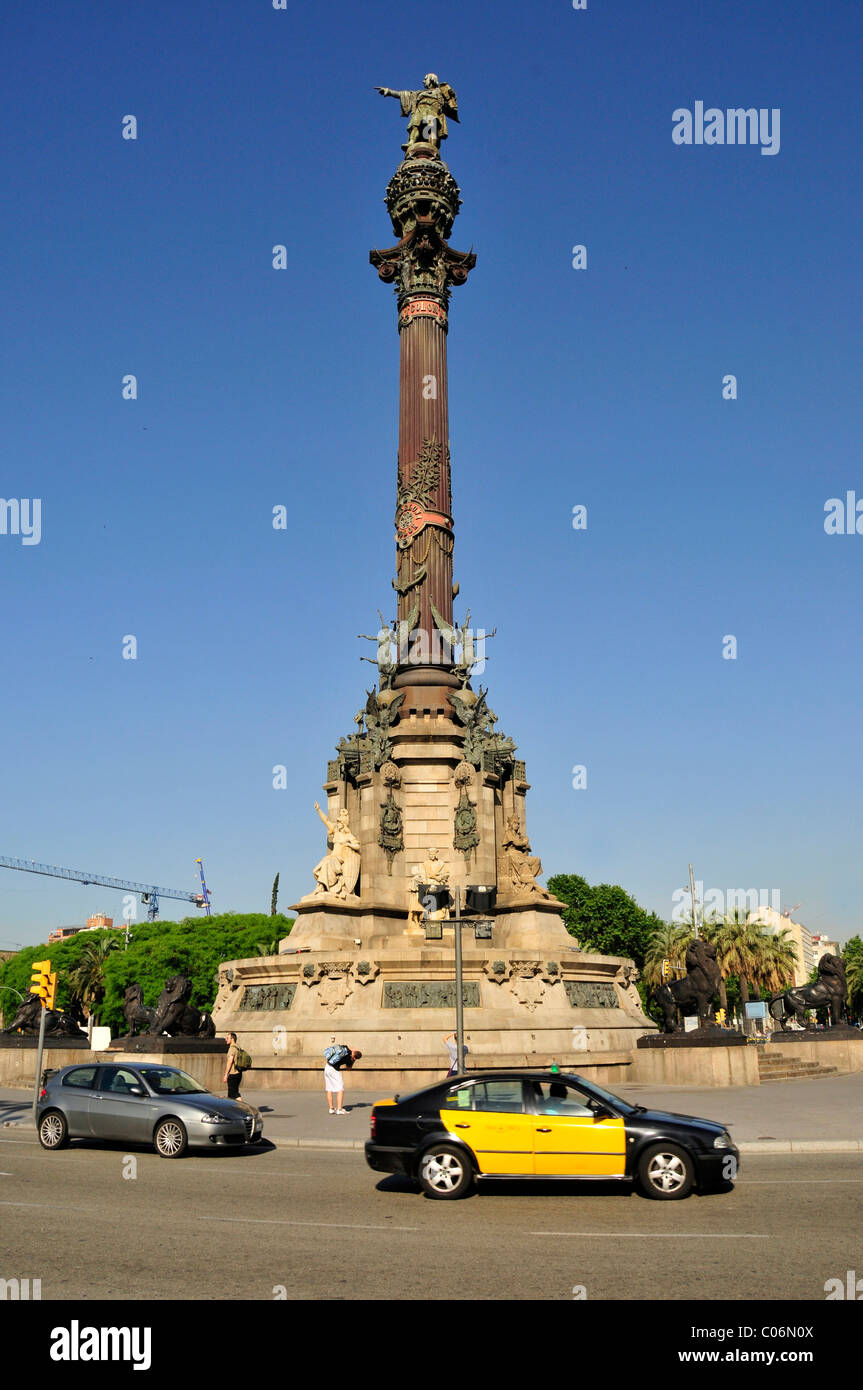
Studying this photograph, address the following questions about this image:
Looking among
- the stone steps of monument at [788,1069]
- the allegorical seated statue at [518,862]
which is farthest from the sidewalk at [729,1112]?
the allegorical seated statue at [518,862]

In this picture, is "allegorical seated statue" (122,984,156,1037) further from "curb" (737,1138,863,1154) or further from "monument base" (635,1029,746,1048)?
"curb" (737,1138,863,1154)

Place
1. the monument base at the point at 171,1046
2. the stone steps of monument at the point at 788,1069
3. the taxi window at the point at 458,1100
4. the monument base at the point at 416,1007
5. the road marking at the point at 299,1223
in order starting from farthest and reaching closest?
the stone steps of monument at the point at 788,1069 < the monument base at the point at 416,1007 < the monument base at the point at 171,1046 < the taxi window at the point at 458,1100 < the road marking at the point at 299,1223

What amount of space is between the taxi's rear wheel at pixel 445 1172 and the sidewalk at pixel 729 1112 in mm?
5080

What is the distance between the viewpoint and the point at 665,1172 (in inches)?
472

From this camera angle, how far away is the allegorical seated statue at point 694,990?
92.4 feet

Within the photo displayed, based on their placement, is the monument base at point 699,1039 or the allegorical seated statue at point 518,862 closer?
the monument base at point 699,1039

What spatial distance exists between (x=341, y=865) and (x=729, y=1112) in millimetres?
17568

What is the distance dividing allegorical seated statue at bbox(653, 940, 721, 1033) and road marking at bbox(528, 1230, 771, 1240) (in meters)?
18.9

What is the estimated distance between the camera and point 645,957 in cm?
7362

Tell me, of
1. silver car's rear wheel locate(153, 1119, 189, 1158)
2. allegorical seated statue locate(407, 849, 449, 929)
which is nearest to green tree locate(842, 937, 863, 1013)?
allegorical seated statue locate(407, 849, 449, 929)

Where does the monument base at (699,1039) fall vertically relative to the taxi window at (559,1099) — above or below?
below

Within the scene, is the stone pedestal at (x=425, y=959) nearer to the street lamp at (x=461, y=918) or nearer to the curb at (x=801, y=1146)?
the street lamp at (x=461, y=918)

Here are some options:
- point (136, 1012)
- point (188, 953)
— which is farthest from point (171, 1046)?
point (188, 953)
